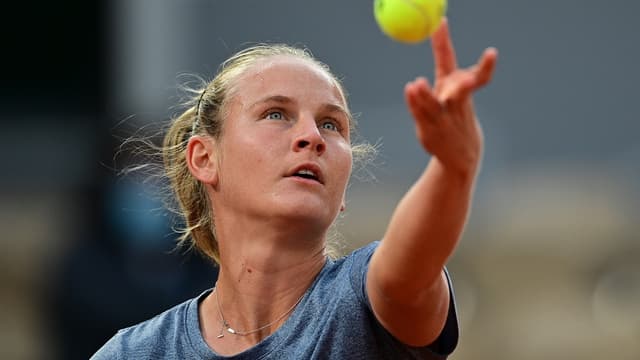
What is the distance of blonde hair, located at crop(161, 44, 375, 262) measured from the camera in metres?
3.77

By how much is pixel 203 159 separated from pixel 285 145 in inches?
16.0

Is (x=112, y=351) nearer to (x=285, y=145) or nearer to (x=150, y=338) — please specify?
(x=150, y=338)

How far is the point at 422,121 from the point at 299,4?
7.68 metres

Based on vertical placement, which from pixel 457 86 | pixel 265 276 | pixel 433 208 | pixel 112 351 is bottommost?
pixel 112 351

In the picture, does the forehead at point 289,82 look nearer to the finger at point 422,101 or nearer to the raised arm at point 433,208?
the raised arm at point 433,208

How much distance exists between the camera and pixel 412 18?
2971 mm

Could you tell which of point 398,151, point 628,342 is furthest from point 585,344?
point 398,151

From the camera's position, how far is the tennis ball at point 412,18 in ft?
9.70

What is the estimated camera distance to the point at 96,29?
439 inches

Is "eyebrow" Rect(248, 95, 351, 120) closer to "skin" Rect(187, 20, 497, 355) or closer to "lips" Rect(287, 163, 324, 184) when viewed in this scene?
"skin" Rect(187, 20, 497, 355)

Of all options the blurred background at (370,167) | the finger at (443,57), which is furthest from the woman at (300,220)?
the blurred background at (370,167)

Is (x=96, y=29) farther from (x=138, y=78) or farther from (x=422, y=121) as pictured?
(x=422, y=121)

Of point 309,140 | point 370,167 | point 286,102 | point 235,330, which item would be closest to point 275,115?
point 286,102

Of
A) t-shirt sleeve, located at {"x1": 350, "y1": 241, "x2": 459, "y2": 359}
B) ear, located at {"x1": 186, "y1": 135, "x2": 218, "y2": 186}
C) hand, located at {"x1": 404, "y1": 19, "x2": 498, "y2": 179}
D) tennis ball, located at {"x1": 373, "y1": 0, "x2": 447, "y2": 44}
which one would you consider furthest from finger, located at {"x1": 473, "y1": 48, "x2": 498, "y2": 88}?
ear, located at {"x1": 186, "y1": 135, "x2": 218, "y2": 186}
